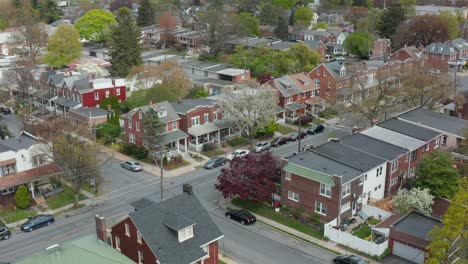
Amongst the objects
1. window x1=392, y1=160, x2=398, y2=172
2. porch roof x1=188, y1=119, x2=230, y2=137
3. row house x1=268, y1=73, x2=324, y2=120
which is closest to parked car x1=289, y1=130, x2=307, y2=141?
row house x1=268, y1=73, x2=324, y2=120

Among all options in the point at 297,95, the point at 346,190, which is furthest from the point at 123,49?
the point at 346,190

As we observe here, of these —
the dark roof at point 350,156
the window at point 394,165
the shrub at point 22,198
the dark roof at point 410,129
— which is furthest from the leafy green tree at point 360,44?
the shrub at point 22,198

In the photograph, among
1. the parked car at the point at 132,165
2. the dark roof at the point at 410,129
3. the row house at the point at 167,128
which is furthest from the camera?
the row house at the point at 167,128

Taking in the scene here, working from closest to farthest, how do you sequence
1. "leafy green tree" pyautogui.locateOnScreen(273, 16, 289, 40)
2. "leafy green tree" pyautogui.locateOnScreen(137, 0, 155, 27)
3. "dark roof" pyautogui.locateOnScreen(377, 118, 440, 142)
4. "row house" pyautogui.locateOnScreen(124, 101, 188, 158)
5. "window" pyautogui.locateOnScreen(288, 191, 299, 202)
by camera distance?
"window" pyautogui.locateOnScreen(288, 191, 299, 202)
"dark roof" pyautogui.locateOnScreen(377, 118, 440, 142)
"row house" pyautogui.locateOnScreen(124, 101, 188, 158)
"leafy green tree" pyautogui.locateOnScreen(273, 16, 289, 40)
"leafy green tree" pyautogui.locateOnScreen(137, 0, 155, 27)

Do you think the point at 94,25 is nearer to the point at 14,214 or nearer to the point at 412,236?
the point at 14,214

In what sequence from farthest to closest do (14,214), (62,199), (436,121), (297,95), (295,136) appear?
(297,95) → (295,136) → (436,121) → (62,199) → (14,214)

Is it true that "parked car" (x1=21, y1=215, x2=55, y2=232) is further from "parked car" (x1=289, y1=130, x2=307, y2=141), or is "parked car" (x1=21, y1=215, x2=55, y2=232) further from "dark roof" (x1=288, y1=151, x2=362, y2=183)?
"parked car" (x1=289, y1=130, x2=307, y2=141)

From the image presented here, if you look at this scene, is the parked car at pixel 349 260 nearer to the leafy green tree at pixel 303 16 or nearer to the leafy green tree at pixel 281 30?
the leafy green tree at pixel 281 30
